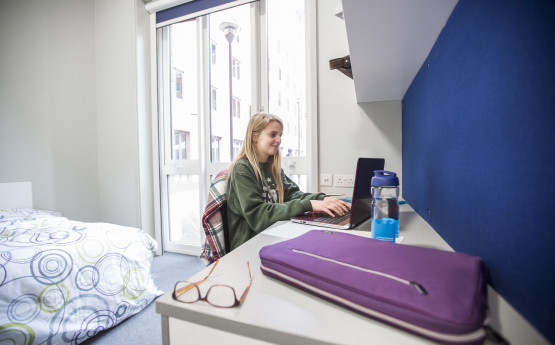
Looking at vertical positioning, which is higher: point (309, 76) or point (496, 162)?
point (309, 76)

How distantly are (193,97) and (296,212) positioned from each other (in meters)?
2.01

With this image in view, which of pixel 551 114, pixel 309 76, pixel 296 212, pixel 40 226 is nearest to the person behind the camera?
pixel 551 114

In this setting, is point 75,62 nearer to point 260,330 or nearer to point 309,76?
point 309,76

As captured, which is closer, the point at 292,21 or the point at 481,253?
the point at 481,253

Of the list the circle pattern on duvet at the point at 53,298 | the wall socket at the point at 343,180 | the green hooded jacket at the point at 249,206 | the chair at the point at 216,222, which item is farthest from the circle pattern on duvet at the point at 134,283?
the wall socket at the point at 343,180

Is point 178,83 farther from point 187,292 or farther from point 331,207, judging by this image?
point 187,292

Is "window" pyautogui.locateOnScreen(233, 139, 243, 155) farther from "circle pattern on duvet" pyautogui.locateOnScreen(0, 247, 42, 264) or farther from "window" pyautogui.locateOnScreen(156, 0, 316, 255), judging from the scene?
"circle pattern on duvet" pyautogui.locateOnScreen(0, 247, 42, 264)

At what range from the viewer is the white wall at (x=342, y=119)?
5.49 feet

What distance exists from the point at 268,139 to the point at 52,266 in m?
1.23

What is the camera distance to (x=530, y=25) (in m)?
0.30

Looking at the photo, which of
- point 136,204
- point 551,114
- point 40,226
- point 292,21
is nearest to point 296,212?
point 551,114

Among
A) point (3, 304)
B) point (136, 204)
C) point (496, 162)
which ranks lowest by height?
point (3, 304)

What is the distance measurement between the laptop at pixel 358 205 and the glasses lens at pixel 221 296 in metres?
0.48

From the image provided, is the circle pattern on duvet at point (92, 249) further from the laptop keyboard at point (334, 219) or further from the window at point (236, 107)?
the window at point (236, 107)
